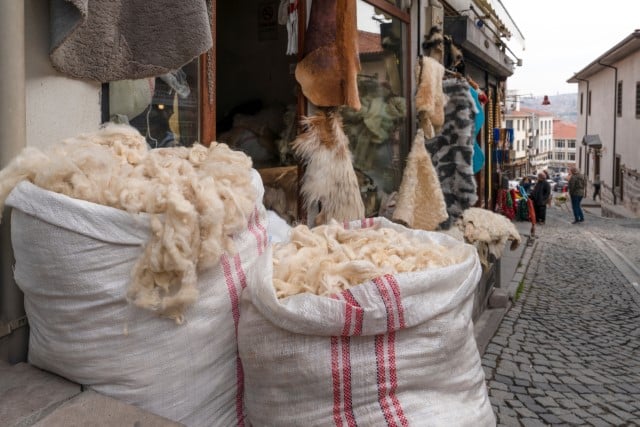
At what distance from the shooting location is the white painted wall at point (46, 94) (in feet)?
6.56

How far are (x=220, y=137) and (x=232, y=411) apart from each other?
12.4 ft

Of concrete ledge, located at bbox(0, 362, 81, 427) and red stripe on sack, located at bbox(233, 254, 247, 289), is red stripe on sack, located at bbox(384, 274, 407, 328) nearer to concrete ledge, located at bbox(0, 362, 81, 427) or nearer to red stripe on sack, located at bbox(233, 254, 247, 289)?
red stripe on sack, located at bbox(233, 254, 247, 289)

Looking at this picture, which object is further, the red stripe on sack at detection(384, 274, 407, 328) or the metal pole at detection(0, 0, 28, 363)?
the metal pole at detection(0, 0, 28, 363)

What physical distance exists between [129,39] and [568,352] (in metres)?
5.12

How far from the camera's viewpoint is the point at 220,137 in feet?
17.4

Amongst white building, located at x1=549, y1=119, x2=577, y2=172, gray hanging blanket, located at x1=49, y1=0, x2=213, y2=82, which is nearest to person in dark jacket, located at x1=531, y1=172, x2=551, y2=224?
gray hanging blanket, located at x1=49, y1=0, x2=213, y2=82

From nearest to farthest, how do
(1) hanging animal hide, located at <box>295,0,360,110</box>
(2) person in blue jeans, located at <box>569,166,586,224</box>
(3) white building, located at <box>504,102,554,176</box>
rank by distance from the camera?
1. (1) hanging animal hide, located at <box>295,0,360,110</box>
2. (2) person in blue jeans, located at <box>569,166,586,224</box>
3. (3) white building, located at <box>504,102,554,176</box>

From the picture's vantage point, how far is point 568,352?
18.4ft

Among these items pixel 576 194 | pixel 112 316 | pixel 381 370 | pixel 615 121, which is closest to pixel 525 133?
pixel 615 121

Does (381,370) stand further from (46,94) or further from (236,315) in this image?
(46,94)

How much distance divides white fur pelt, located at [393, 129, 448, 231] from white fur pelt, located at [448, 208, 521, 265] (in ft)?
2.11

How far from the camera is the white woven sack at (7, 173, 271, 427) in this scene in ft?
4.98

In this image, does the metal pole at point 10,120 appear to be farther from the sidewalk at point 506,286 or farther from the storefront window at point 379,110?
the sidewalk at point 506,286

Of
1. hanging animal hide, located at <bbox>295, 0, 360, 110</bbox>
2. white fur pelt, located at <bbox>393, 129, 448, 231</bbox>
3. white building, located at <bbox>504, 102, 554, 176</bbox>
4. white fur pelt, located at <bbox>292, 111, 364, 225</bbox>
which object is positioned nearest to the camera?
hanging animal hide, located at <bbox>295, 0, 360, 110</bbox>
